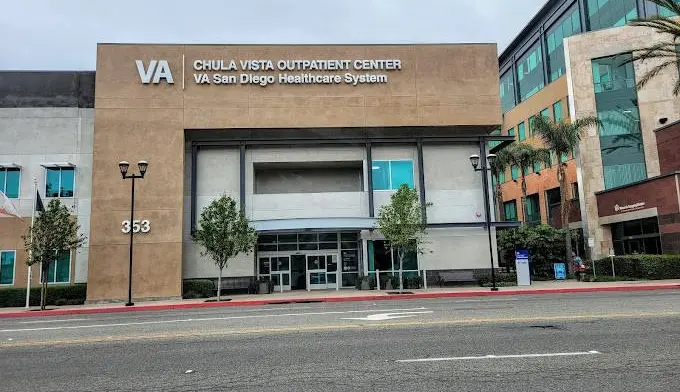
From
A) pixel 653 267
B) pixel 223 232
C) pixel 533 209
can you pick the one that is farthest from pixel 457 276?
pixel 533 209

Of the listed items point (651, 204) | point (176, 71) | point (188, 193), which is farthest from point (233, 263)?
point (651, 204)

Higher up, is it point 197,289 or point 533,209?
point 533,209

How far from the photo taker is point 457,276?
29.2 metres

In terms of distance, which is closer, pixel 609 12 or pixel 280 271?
pixel 280 271

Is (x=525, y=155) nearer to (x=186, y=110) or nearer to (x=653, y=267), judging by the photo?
(x=653, y=267)

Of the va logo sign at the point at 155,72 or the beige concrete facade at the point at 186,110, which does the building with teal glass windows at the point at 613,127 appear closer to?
the beige concrete facade at the point at 186,110

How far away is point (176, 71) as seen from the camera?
28969mm

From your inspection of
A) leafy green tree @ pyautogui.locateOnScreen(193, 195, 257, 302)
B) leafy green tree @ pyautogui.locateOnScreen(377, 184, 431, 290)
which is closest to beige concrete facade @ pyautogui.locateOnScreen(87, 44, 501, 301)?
leafy green tree @ pyautogui.locateOnScreen(193, 195, 257, 302)

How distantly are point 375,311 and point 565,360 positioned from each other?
8166mm

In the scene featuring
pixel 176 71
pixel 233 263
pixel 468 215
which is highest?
pixel 176 71

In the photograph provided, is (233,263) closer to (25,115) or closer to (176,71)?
(176,71)

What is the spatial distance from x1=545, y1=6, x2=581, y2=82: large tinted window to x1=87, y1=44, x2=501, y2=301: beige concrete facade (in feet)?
93.2

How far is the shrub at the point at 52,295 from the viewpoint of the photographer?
25531 mm

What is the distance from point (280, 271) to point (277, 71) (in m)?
10.8
